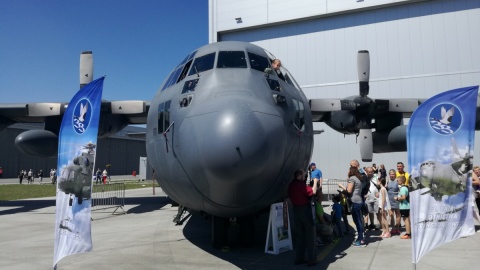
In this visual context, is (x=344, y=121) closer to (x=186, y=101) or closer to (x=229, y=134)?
(x=186, y=101)

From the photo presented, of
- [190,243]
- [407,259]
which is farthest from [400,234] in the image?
[190,243]

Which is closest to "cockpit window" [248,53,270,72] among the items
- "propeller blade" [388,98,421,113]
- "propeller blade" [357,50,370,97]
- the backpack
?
the backpack

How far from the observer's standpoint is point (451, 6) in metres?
25.4

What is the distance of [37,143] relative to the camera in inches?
526

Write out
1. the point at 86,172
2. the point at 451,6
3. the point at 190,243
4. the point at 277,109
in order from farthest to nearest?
the point at 451,6
the point at 190,243
the point at 277,109
the point at 86,172

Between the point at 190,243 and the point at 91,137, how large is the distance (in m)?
3.95

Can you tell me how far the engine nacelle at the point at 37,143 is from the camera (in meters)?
13.3

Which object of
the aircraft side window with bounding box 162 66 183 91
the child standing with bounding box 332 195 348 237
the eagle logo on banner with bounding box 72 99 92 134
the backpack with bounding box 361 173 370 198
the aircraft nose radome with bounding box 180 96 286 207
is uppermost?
the aircraft side window with bounding box 162 66 183 91

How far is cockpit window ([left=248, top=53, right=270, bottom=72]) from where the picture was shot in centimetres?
662

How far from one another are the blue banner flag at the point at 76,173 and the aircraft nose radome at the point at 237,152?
1505 mm

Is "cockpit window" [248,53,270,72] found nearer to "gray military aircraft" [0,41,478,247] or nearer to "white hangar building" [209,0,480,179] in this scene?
"gray military aircraft" [0,41,478,247]

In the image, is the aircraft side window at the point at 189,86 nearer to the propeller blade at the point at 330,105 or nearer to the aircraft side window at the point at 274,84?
the aircraft side window at the point at 274,84

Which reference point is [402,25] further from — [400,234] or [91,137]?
[91,137]

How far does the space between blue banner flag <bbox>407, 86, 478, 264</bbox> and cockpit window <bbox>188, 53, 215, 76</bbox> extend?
12.0 ft
